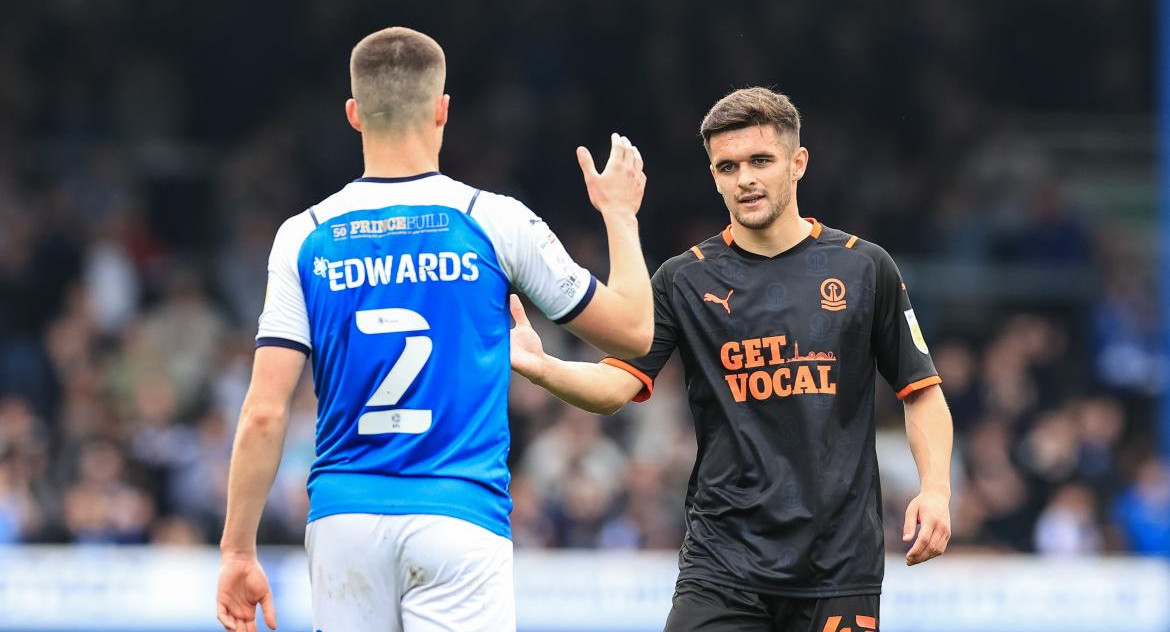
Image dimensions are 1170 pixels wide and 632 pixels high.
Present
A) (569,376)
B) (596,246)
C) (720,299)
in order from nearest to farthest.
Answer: (569,376)
(720,299)
(596,246)

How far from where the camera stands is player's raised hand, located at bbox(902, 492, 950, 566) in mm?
4844

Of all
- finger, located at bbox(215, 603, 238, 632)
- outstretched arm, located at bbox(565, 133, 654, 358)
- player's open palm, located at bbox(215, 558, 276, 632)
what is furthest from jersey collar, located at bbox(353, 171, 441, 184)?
finger, located at bbox(215, 603, 238, 632)

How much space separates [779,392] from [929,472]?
493 millimetres

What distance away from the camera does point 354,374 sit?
4086 mm

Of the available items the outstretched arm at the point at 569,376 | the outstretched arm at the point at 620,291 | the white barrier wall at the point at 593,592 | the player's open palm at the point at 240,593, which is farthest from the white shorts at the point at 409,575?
the white barrier wall at the point at 593,592

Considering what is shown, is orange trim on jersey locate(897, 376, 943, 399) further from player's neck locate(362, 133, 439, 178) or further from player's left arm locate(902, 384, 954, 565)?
player's neck locate(362, 133, 439, 178)

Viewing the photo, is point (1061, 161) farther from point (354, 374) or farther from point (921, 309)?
point (354, 374)

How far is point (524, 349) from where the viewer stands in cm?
504

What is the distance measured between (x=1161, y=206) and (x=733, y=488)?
13.0 metres

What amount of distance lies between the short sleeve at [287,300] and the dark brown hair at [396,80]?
0.32 meters

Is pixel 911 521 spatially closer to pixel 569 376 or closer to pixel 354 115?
pixel 569 376

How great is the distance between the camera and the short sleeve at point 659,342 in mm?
5258

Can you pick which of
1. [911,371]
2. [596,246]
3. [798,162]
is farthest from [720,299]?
[596,246]

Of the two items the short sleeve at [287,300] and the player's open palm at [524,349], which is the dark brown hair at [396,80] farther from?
the player's open palm at [524,349]
